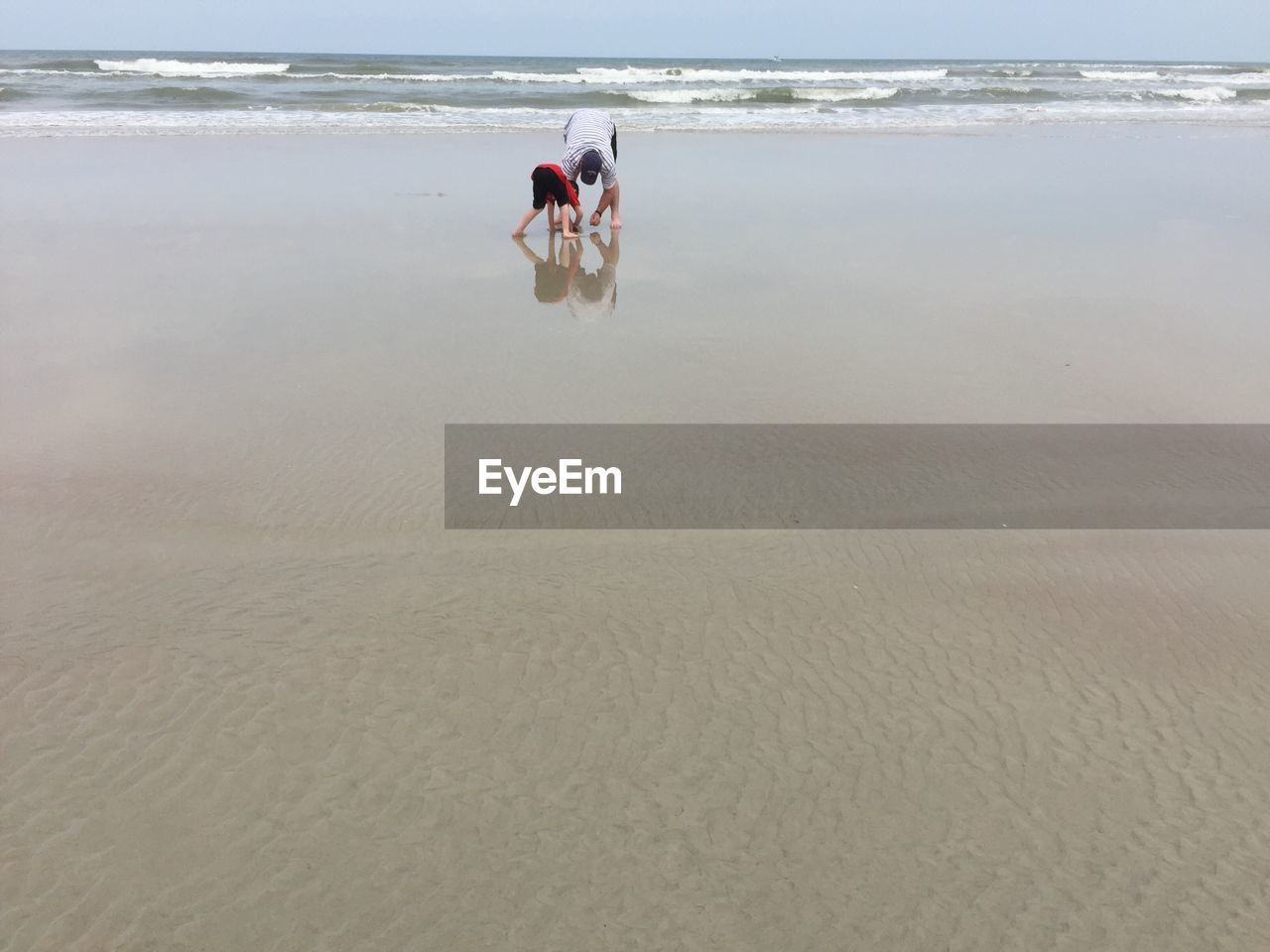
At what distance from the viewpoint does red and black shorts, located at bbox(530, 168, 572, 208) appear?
791 centimetres

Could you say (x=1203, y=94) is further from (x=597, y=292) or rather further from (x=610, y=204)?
(x=597, y=292)

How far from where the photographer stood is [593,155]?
7.96 m

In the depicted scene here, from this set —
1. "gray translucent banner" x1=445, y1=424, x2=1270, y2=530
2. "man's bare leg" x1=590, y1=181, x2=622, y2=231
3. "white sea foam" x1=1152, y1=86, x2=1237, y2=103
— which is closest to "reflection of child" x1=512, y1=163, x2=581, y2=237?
"man's bare leg" x1=590, y1=181, x2=622, y2=231

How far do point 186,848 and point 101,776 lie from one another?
0.38 m

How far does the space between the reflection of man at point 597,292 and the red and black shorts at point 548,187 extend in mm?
598

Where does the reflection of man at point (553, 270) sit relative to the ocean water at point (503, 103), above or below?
below

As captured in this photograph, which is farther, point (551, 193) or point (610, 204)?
point (610, 204)

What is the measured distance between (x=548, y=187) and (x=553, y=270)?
3.58 feet

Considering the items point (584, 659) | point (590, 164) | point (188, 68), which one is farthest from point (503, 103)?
point (584, 659)

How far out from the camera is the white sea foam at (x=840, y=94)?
25.4m

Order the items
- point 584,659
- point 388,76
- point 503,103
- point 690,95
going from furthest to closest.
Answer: point 388,76 → point 690,95 → point 503,103 → point 584,659

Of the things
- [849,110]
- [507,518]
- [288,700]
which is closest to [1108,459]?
[507,518]

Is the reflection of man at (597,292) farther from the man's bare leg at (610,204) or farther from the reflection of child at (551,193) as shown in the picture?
the man's bare leg at (610,204)

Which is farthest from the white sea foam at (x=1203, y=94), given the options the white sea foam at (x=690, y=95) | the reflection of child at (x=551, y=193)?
the reflection of child at (x=551, y=193)
